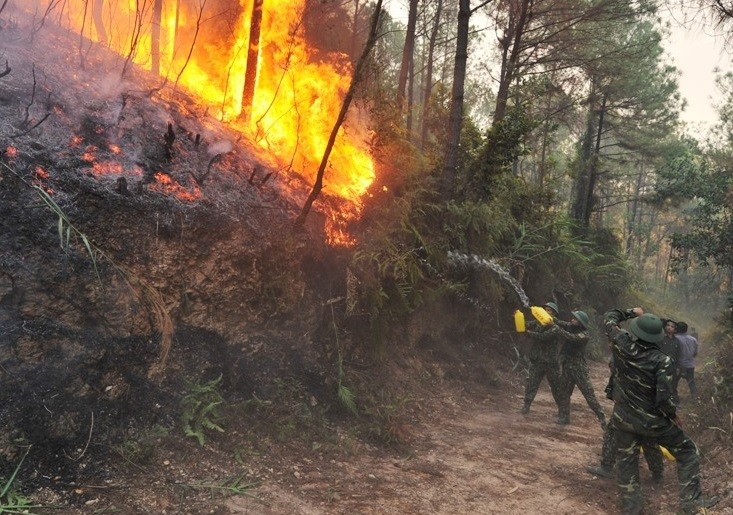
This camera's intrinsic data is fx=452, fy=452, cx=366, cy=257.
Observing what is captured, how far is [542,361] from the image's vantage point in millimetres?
7906

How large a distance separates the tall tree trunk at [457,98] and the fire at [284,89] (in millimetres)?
1726

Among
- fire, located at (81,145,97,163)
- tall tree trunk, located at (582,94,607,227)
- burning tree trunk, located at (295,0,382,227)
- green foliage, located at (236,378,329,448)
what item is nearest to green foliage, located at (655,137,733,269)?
tall tree trunk, located at (582,94,607,227)

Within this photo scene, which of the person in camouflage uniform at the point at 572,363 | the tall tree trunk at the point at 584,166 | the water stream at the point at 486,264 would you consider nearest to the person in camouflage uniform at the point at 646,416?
the person in camouflage uniform at the point at 572,363

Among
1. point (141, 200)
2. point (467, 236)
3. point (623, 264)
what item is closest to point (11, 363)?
point (141, 200)

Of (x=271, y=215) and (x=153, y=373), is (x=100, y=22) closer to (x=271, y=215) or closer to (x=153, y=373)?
(x=271, y=215)

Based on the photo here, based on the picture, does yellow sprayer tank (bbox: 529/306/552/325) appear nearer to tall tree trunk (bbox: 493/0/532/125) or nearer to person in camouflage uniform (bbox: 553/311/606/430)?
person in camouflage uniform (bbox: 553/311/606/430)

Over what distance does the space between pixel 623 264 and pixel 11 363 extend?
20384 mm

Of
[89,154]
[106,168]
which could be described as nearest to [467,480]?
[106,168]

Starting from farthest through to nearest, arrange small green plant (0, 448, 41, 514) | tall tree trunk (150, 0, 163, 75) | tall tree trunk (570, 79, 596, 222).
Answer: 1. tall tree trunk (570, 79, 596, 222)
2. tall tree trunk (150, 0, 163, 75)
3. small green plant (0, 448, 41, 514)

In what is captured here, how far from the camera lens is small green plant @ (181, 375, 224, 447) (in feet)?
16.0

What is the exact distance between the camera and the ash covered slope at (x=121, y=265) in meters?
4.33

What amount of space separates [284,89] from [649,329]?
8.97 meters

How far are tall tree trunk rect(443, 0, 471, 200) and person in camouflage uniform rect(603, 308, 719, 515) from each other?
5514 millimetres

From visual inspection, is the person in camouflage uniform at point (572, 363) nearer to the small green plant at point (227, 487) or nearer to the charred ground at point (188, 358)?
the charred ground at point (188, 358)
